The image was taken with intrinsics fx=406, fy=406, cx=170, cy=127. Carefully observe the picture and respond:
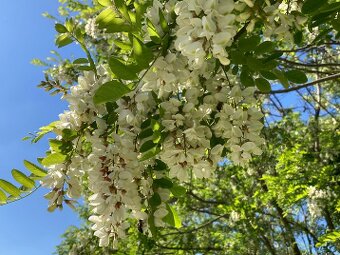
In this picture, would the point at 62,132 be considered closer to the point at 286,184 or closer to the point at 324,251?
the point at 286,184

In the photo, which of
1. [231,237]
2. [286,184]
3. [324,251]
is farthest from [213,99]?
[231,237]

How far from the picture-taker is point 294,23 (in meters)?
1.66

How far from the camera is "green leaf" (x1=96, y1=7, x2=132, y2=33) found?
4.39 feet

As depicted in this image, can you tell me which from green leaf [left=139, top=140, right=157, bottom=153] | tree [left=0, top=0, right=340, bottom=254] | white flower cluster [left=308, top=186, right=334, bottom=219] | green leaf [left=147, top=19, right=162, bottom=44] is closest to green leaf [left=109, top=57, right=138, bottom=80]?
tree [left=0, top=0, right=340, bottom=254]

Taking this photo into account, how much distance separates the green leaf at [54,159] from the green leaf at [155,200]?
0.37 metres

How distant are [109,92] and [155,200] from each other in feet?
1.53

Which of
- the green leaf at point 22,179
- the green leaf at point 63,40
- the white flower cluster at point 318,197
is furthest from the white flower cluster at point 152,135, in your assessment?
the white flower cluster at point 318,197

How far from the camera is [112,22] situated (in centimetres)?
134

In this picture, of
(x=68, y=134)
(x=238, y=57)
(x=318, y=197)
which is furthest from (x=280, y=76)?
(x=318, y=197)

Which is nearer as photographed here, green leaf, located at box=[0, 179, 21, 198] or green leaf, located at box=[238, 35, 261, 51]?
green leaf, located at box=[238, 35, 261, 51]

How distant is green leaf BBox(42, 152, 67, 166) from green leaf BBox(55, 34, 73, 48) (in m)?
0.49

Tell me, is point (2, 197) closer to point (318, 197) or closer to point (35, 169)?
point (35, 169)

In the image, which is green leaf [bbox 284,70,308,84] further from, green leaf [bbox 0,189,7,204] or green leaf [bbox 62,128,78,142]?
green leaf [bbox 0,189,7,204]

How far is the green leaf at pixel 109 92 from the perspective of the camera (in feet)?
4.01
